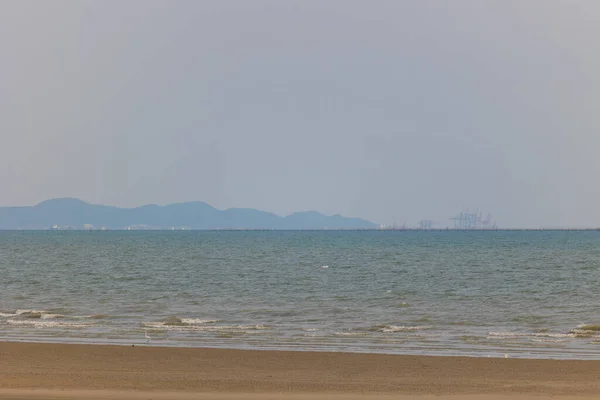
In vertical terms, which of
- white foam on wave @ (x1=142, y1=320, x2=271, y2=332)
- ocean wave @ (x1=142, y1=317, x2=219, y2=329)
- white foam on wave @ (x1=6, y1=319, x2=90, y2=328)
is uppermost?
white foam on wave @ (x1=142, y1=320, x2=271, y2=332)

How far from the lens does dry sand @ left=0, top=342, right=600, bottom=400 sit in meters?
15.2

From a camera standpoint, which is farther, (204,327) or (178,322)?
(178,322)

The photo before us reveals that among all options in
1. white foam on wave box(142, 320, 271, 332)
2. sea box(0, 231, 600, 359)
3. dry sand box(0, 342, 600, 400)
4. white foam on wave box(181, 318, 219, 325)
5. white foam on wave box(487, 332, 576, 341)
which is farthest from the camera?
white foam on wave box(181, 318, 219, 325)

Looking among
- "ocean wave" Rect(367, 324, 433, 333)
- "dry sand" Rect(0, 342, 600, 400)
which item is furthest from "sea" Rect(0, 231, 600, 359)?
"dry sand" Rect(0, 342, 600, 400)

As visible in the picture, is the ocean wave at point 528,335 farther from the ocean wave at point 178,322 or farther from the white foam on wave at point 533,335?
the ocean wave at point 178,322

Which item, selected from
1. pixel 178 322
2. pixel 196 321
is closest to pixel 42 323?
pixel 178 322

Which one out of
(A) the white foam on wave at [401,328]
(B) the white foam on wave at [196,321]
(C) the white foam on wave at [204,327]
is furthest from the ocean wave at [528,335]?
(B) the white foam on wave at [196,321]

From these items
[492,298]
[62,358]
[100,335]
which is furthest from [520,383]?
[492,298]

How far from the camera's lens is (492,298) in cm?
4191

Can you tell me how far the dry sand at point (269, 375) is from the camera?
15156 millimetres

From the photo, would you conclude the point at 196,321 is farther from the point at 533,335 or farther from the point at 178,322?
the point at 533,335

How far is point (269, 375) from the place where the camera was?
1741 cm

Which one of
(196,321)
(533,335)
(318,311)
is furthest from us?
(318,311)

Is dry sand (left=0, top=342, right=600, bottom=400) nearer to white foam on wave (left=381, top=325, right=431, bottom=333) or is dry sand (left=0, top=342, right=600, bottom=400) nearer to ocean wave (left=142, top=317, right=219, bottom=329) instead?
ocean wave (left=142, top=317, right=219, bottom=329)
